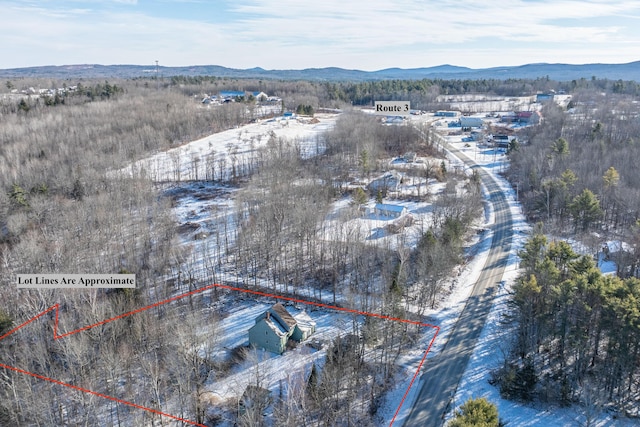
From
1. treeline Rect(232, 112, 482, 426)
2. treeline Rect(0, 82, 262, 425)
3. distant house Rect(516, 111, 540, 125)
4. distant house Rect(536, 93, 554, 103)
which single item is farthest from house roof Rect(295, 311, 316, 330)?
distant house Rect(536, 93, 554, 103)

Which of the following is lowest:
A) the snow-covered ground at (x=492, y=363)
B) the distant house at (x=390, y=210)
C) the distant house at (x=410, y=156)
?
the snow-covered ground at (x=492, y=363)

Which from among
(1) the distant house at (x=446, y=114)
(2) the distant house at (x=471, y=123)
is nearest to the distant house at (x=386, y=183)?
(2) the distant house at (x=471, y=123)

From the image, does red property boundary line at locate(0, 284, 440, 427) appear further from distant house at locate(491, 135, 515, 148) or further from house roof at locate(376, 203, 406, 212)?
Answer: distant house at locate(491, 135, 515, 148)

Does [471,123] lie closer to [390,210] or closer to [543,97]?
[543,97]

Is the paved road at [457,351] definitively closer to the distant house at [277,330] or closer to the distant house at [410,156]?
the distant house at [277,330]

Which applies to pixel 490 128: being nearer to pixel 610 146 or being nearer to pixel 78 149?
pixel 610 146
